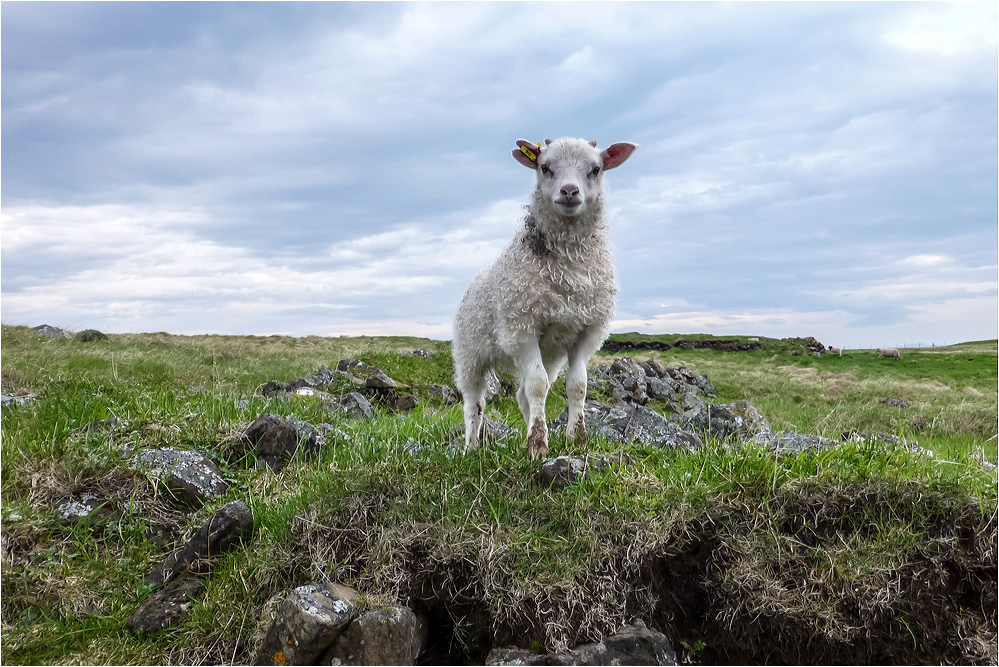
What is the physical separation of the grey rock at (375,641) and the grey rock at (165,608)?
1419 mm

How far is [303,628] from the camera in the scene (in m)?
4.59

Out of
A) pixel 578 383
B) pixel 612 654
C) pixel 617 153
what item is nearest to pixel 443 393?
pixel 578 383

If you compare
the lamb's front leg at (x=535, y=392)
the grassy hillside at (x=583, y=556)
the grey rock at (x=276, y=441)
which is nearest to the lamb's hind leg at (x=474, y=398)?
the lamb's front leg at (x=535, y=392)

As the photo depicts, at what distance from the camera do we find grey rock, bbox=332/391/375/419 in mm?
10027

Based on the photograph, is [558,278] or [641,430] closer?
[558,278]

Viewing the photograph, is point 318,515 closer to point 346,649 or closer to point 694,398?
point 346,649

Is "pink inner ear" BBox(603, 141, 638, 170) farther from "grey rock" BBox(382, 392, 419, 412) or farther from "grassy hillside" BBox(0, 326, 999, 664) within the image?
"grey rock" BBox(382, 392, 419, 412)

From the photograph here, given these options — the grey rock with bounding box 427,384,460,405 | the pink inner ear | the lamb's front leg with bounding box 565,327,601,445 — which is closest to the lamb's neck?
the pink inner ear

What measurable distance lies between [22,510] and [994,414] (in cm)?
2122

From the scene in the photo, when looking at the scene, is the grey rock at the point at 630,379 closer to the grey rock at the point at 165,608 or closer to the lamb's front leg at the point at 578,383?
the lamb's front leg at the point at 578,383

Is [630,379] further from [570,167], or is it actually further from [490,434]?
[570,167]

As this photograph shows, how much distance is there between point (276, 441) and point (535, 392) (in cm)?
305

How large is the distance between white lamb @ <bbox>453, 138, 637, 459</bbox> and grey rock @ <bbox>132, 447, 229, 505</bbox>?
2647 mm

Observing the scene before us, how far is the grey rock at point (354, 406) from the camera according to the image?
10027 millimetres
